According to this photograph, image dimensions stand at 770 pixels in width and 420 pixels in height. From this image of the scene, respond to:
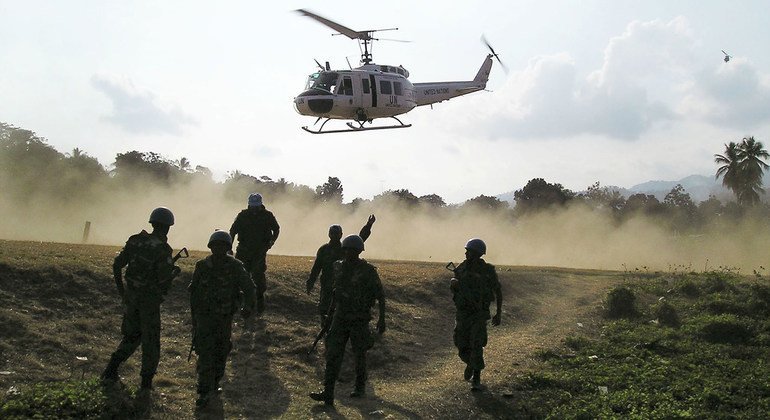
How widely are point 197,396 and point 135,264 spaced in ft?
7.01

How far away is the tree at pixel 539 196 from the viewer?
75125 millimetres

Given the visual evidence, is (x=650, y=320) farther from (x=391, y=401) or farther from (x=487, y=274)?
(x=391, y=401)

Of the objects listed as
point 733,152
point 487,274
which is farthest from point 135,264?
point 733,152

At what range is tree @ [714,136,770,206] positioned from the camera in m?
70.1

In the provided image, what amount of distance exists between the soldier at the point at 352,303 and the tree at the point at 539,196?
6473cm

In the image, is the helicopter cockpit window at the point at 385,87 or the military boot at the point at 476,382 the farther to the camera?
the helicopter cockpit window at the point at 385,87

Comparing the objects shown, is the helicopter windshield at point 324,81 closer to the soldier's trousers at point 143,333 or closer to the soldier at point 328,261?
the soldier at point 328,261

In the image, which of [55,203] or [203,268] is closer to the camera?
[203,268]


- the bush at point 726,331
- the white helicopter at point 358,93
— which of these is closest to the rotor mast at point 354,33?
the white helicopter at point 358,93

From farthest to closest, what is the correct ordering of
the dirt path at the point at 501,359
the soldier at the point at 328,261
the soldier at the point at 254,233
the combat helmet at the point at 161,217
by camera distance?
the soldier at the point at 254,233 → the soldier at the point at 328,261 → the dirt path at the point at 501,359 → the combat helmet at the point at 161,217

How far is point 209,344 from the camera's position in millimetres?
8945

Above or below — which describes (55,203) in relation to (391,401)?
above

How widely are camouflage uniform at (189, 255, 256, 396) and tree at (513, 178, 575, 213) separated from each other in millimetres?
65888

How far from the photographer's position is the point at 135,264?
29.7ft
